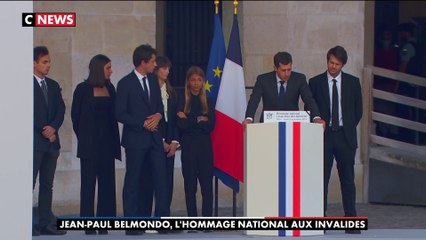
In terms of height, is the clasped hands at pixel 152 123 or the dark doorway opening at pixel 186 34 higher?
the dark doorway opening at pixel 186 34

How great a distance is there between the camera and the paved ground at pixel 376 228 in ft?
42.4

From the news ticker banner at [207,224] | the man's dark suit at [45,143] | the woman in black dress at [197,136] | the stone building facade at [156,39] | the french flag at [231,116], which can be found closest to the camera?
the news ticker banner at [207,224]

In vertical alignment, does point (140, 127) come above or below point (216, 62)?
below

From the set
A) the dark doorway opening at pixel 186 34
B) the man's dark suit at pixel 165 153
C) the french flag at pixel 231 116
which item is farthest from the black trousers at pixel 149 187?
the dark doorway opening at pixel 186 34

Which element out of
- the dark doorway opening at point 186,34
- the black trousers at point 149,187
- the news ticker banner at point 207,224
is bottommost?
the news ticker banner at point 207,224

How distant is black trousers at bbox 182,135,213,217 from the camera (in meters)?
13.8

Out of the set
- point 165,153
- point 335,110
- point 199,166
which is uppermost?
point 335,110

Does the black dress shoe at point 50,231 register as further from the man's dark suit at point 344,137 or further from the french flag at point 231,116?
the man's dark suit at point 344,137

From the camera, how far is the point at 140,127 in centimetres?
1329

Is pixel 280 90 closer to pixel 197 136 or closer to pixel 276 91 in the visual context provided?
pixel 276 91

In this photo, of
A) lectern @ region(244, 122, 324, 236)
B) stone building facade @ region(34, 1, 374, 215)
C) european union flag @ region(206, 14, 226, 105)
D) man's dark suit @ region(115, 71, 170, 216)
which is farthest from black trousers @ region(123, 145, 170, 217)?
stone building facade @ region(34, 1, 374, 215)

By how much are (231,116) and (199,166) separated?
667 millimetres

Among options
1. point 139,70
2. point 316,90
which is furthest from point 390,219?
point 139,70

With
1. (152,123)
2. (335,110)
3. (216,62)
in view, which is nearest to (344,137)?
(335,110)
